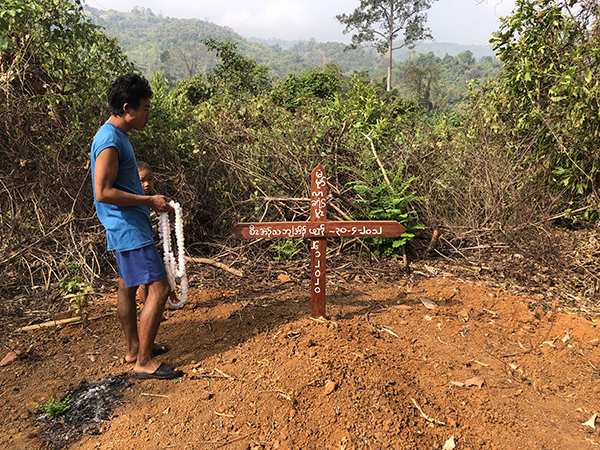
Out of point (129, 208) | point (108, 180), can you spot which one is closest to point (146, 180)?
point (129, 208)

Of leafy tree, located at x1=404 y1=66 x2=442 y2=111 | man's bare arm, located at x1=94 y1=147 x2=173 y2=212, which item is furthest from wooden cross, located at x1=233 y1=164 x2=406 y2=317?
leafy tree, located at x1=404 y1=66 x2=442 y2=111

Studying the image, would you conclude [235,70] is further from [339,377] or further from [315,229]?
[339,377]

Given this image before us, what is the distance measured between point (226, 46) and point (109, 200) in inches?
699

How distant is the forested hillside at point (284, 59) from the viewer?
4616cm

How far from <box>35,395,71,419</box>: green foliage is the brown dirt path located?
63 mm

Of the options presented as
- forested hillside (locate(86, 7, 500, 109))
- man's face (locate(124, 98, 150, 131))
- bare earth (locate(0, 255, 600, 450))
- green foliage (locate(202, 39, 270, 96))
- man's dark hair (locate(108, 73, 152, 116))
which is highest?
forested hillside (locate(86, 7, 500, 109))

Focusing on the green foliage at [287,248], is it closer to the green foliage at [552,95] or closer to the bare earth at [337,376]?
the bare earth at [337,376]

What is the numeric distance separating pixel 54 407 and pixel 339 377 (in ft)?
5.50

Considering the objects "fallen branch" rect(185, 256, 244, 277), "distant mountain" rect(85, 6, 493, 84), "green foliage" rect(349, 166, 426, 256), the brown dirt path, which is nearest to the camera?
the brown dirt path

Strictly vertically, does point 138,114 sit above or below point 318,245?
above

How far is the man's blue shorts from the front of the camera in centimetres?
242

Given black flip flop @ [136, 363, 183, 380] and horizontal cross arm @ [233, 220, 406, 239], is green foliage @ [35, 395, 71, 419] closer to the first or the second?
black flip flop @ [136, 363, 183, 380]

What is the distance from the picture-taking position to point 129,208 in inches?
95.0

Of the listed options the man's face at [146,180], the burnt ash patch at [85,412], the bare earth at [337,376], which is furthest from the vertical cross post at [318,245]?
the burnt ash patch at [85,412]
